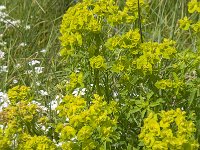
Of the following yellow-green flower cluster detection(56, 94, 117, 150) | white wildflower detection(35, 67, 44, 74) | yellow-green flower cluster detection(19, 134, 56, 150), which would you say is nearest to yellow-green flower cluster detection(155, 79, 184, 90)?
yellow-green flower cluster detection(56, 94, 117, 150)

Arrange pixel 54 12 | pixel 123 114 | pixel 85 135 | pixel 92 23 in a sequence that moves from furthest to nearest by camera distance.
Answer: pixel 54 12 → pixel 123 114 → pixel 92 23 → pixel 85 135

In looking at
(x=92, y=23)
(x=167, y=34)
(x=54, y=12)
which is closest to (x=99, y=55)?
(x=92, y=23)

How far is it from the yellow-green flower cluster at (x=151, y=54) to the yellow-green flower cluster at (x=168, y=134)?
330mm

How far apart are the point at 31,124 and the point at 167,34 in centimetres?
242

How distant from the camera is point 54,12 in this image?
5.69 metres

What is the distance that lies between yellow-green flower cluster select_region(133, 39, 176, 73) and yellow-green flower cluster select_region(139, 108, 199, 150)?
0.33 metres

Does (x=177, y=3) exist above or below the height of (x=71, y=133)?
above

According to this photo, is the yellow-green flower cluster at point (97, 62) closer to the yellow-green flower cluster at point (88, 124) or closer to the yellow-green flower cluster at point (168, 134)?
the yellow-green flower cluster at point (88, 124)

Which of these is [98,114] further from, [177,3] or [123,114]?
[177,3]

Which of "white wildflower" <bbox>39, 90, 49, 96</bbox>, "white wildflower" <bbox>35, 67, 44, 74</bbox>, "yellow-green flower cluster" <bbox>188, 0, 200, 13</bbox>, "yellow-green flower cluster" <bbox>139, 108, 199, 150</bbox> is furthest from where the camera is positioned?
"white wildflower" <bbox>35, 67, 44, 74</bbox>

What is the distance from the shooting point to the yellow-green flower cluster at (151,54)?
8.57 ft

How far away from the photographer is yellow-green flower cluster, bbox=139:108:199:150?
87.7 inches

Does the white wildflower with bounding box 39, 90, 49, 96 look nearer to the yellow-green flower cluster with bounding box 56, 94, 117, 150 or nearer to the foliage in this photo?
the foliage

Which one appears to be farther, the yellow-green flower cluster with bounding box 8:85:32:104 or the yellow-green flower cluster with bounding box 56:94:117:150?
the yellow-green flower cluster with bounding box 8:85:32:104
